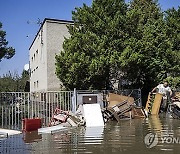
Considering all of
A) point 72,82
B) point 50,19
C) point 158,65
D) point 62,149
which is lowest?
point 62,149

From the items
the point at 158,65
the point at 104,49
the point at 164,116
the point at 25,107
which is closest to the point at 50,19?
the point at 104,49

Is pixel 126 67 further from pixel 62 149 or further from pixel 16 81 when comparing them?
pixel 16 81

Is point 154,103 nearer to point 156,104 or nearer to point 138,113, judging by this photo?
point 156,104

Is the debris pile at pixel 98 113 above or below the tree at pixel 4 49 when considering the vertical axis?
below

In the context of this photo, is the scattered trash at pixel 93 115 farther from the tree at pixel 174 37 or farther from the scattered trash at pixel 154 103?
the tree at pixel 174 37

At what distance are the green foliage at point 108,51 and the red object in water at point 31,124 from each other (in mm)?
4980

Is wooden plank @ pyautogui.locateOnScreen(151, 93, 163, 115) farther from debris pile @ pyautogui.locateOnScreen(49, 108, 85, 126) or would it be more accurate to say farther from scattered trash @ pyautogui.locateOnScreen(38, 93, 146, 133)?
debris pile @ pyautogui.locateOnScreen(49, 108, 85, 126)

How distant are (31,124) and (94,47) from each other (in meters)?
6.66

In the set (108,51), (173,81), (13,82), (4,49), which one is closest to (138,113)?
(108,51)

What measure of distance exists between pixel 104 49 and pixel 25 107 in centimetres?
584

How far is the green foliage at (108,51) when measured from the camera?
16344 millimetres

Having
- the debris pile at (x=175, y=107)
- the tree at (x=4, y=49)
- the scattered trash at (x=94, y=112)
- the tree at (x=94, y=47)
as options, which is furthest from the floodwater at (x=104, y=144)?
the tree at (x=4, y=49)

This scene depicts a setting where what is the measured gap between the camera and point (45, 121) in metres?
14.1

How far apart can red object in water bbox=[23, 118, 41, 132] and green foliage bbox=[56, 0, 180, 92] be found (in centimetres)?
498
